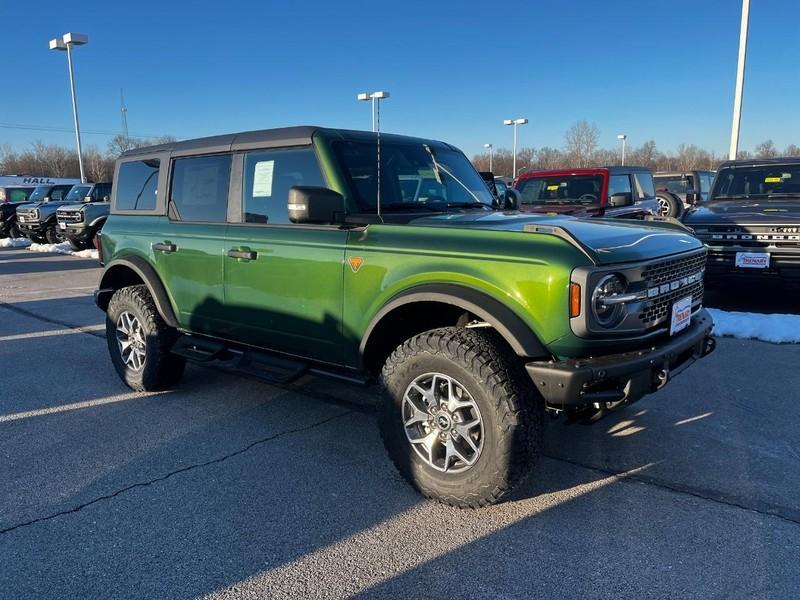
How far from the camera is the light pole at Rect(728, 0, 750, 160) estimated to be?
561 inches

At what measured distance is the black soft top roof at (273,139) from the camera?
4016 millimetres

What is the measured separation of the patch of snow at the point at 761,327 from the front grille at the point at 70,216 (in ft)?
52.1

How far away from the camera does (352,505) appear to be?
3.28 meters

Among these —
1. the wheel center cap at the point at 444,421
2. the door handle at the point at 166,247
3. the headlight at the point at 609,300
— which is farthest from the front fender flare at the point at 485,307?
the door handle at the point at 166,247

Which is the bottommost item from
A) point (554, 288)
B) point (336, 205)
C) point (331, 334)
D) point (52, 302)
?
point (52, 302)

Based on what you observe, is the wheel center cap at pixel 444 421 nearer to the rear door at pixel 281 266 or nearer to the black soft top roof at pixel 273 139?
the rear door at pixel 281 266

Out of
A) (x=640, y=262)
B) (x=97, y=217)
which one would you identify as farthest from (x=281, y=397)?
(x=97, y=217)

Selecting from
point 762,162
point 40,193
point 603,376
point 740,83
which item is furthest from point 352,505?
point 40,193

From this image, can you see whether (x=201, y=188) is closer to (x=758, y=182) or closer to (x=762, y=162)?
(x=758, y=182)

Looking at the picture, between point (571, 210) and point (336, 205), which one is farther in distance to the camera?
point (571, 210)

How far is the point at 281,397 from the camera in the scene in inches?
197

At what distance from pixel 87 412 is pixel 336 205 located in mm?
2764

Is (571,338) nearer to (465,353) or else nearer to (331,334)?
(465,353)

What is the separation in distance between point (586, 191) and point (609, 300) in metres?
8.41
